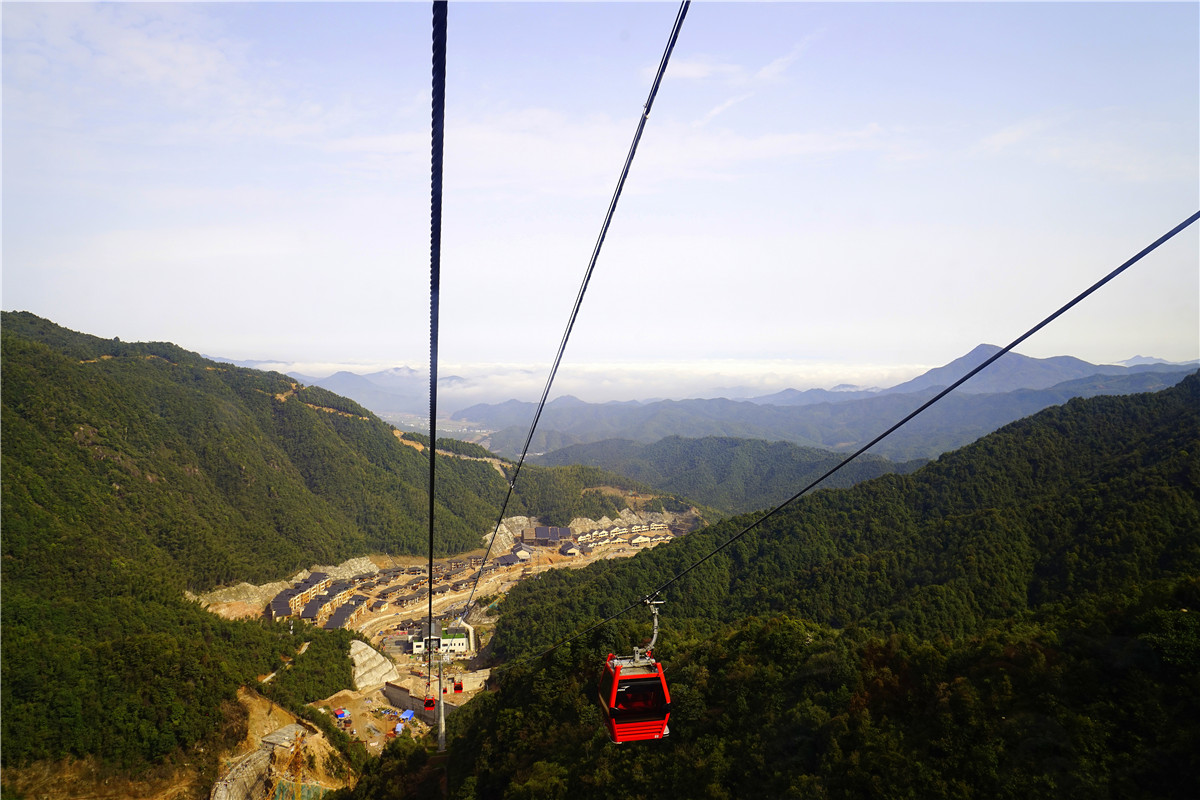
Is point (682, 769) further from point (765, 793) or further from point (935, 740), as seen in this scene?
point (935, 740)

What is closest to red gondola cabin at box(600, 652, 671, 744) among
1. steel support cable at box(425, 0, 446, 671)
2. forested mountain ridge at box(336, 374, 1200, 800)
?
forested mountain ridge at box(336, 374, 1200, 800)

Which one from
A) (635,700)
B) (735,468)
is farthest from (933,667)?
(735,468)

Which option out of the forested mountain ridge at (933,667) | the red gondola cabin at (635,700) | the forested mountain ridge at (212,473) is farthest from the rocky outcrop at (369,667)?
the red gondola cabin at (635,700)

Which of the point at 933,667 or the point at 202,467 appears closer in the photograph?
the point at 933,667

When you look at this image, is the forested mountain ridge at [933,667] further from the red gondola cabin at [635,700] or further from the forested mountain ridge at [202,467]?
the forested mountain ridge at [202,467]

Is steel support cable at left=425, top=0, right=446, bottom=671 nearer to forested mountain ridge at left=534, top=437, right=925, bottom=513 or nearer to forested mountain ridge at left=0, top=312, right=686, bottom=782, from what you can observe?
forested mountain ridge at left=0, top=312, right=686, bottom=782

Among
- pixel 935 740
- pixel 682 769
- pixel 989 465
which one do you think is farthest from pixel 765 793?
pixel 989 465

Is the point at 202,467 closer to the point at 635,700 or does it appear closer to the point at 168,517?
the point at 168,517
